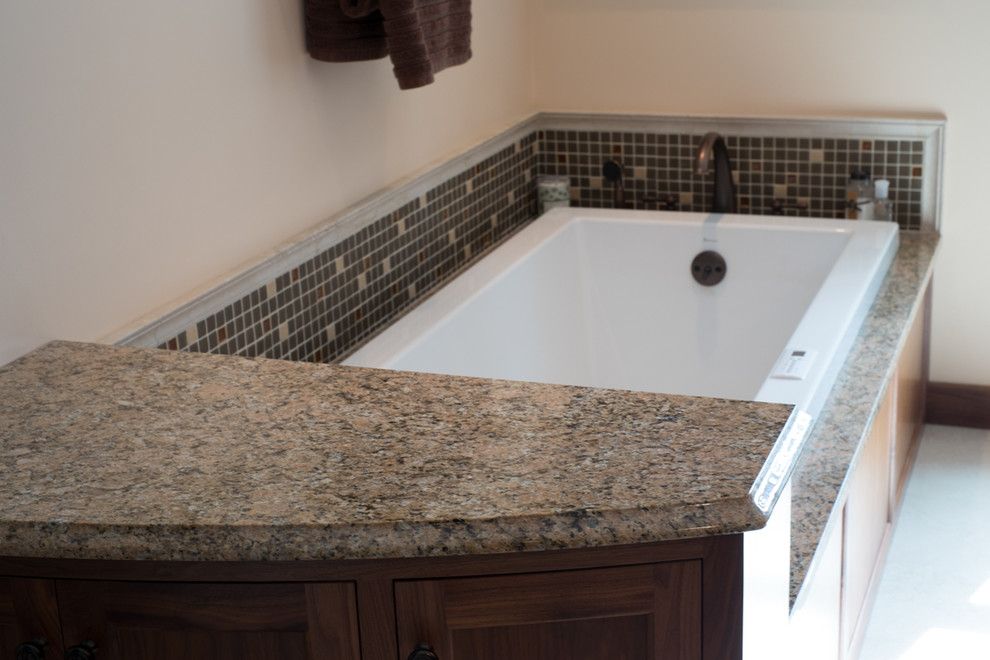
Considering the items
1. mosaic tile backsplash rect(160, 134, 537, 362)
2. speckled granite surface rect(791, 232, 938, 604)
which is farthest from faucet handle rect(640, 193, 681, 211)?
speckled granite surface rect(791, 232, 938, 604)

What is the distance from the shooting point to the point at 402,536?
3.83 feet

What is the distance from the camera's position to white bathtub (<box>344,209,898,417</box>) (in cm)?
308

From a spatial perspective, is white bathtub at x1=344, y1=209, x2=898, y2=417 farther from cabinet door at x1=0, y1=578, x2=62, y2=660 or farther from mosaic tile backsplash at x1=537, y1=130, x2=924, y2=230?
cabinet door at x1=0, y1=578, x2=62, y2=660

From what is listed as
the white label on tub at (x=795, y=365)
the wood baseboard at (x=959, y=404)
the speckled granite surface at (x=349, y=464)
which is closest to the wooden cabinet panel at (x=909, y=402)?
the wood baseboard at (x=959, y=404)

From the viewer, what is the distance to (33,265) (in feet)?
5.93

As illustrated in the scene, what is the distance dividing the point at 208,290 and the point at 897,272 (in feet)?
5.72

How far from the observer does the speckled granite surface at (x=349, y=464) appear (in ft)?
3.85

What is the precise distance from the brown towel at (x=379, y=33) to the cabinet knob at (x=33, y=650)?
1.41 meters

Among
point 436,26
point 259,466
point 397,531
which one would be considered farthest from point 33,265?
point 436,26

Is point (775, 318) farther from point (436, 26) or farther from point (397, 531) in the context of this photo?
point (397, 531)

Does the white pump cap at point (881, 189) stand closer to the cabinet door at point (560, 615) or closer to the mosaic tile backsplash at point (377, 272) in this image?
the mosaic tile backsplash at point (377, 272)

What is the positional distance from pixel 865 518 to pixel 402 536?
1578mm

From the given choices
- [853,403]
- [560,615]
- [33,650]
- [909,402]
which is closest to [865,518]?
[853,403]

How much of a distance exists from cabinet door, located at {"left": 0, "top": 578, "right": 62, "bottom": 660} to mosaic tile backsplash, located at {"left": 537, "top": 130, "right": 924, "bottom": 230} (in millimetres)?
2582
